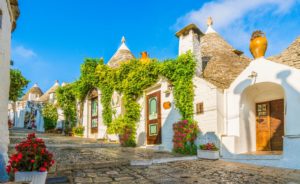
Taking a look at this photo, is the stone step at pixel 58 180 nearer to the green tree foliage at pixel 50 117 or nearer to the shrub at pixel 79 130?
the shrub at pixel 79 130

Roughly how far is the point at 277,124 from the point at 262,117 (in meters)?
0.63

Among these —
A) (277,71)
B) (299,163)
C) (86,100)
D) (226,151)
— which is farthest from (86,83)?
(299,163)

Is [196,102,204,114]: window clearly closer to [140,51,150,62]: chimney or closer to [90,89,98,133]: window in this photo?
[140,51,150,62]: chimney

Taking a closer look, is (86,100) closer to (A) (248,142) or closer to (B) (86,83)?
(B) (86,83)

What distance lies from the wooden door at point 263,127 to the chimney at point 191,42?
2.90m

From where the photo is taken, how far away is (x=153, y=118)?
517 inches

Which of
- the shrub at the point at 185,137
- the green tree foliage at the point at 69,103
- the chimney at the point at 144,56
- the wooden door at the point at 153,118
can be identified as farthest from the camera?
the green tree foliage at the point at 69,103

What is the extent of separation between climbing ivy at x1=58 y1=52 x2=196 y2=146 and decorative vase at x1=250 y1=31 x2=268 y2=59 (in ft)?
7.98

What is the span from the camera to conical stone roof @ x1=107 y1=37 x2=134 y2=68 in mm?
17727

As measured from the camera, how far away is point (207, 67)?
12.4 metres

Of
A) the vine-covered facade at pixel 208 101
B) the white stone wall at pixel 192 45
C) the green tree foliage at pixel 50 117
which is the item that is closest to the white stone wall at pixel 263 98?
the vine-covered facade at pixel 208 101

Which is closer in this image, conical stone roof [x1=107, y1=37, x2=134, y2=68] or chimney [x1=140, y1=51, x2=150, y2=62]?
chimney [x1=140, y1=51, x2=150, y2=62]

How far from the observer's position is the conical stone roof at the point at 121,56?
17.7 metres

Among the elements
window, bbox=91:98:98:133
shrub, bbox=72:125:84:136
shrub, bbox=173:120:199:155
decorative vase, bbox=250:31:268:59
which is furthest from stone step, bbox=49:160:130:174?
shrub, bbox=72:125:84:136
